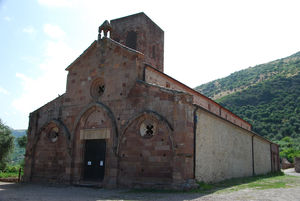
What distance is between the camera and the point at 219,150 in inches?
699

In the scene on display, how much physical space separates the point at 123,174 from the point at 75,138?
449 cm

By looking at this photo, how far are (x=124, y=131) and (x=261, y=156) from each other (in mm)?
18377

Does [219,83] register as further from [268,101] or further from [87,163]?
[87,163]

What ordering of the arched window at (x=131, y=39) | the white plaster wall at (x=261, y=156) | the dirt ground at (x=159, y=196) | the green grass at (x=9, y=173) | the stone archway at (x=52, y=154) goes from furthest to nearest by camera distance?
the white plaster wall at (x=261, y=156) → the arched window at (x=131, y=39) → the green grass at (x=9, y=173) → the stone archway at (x=52, y=154) → the dirt ground at (x=159, y=196)

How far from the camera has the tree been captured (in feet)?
95.0

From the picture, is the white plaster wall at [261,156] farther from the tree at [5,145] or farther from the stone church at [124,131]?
the tree at [5,145]

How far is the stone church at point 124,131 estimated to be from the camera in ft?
44.4

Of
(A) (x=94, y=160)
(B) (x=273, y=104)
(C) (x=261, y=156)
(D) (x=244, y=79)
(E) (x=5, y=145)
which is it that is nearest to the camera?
(A) (x=94, y=160)

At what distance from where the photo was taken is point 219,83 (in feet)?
393

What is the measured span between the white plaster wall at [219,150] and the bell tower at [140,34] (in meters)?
8.75

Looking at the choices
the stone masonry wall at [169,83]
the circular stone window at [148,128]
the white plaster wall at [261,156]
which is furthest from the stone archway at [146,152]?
the white plaster wall at [261,156]

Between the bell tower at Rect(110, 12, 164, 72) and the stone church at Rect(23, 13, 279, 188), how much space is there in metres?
5.21

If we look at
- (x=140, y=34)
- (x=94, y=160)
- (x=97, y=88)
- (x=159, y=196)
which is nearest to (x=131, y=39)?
(x=140, y=34)

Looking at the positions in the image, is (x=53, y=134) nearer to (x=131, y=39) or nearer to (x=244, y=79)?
(x=131, y=39)
